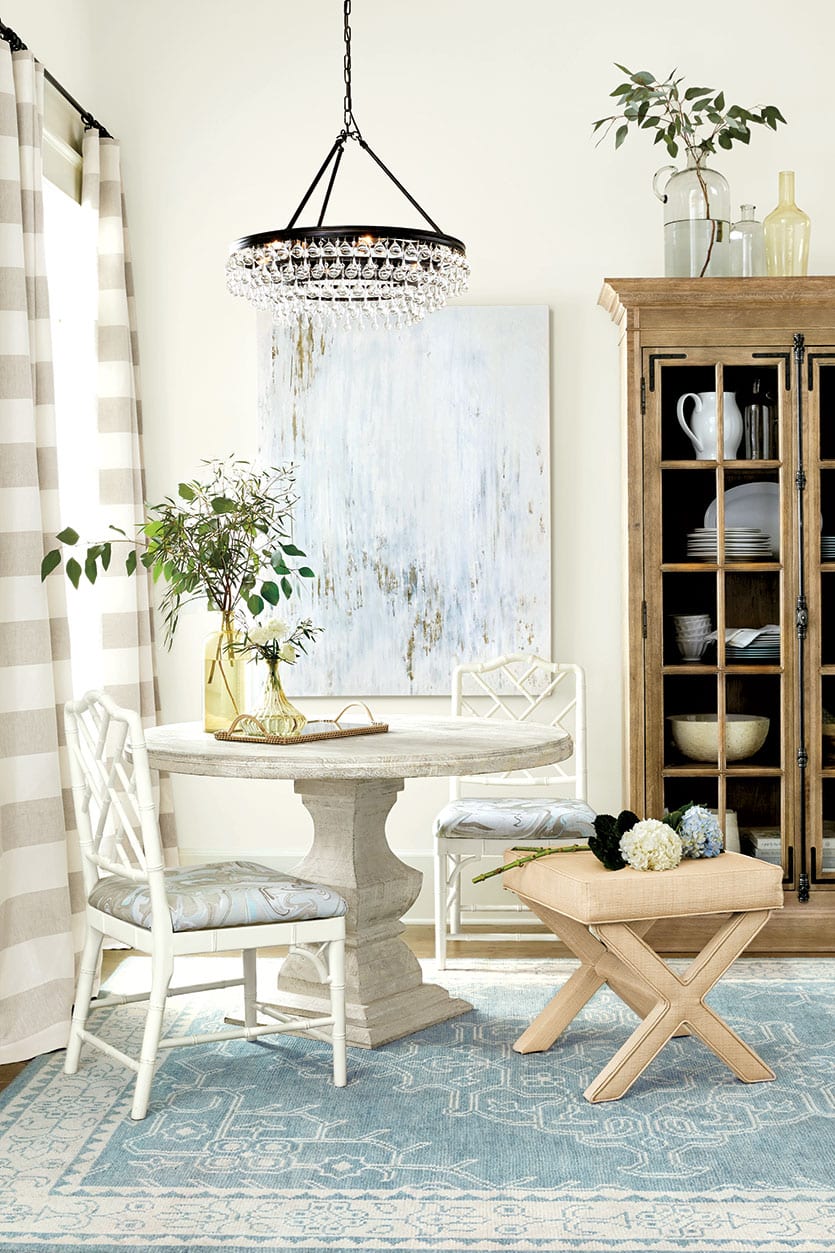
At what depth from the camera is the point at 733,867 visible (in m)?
2.81

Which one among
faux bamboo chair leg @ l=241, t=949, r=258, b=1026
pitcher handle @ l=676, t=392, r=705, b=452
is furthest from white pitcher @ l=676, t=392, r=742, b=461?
faux bamboo chair leg @ l=241, t=949, r=258, b=1026

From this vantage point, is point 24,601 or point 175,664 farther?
point 175,664

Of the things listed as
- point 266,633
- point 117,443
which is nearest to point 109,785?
point 266,633

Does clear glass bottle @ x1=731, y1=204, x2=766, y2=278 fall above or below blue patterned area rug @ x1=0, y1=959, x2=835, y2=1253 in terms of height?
above

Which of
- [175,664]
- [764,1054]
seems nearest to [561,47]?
[175,664]

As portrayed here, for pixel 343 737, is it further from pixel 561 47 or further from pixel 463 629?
pixel 561 47

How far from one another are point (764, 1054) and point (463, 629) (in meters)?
1.74

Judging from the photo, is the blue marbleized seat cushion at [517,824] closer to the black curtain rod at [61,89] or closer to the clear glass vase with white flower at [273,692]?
the clear glass vase with white flower at [273,692]

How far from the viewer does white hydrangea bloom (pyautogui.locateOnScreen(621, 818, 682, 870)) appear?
2752 mm

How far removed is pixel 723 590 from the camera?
386 cm

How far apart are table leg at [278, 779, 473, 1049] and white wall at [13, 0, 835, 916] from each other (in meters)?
1.07

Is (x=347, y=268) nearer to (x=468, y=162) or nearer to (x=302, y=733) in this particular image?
(x=302, y=733)

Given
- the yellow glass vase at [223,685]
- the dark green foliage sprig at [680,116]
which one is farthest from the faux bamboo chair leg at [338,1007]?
the dark green foliage sprig at [680,116]

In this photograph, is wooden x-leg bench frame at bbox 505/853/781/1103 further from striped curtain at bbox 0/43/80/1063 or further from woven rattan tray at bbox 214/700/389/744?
striped curtain at bbox 0/43/80/1063
